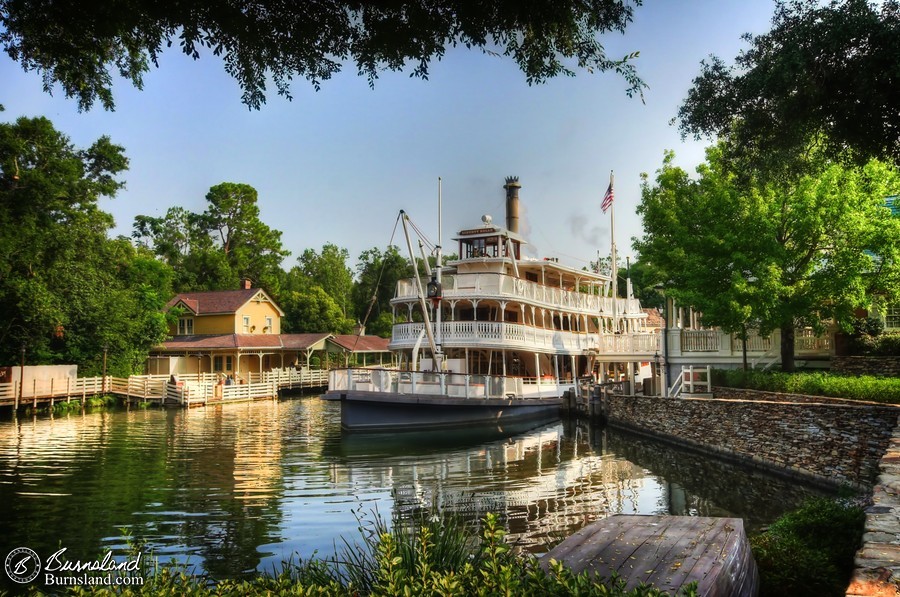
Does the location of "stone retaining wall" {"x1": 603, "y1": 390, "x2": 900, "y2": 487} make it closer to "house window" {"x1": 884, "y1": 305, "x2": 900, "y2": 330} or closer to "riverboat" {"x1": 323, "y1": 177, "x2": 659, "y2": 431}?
"house window" {"x1": 884, "y1": 305, "x2": 900, "y2": 330}

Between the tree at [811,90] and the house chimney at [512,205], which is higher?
the house chimney at [512,205]

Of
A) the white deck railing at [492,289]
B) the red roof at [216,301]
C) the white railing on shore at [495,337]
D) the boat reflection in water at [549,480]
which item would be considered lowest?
the boat reflection in water at [549,480]

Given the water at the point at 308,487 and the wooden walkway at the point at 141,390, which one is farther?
the wooden walkway at the point at 141,390

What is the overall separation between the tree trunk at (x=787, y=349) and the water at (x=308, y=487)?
5492 mm

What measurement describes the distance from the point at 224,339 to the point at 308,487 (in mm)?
36524

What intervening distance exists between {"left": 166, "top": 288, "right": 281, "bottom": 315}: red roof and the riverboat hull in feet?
95.5

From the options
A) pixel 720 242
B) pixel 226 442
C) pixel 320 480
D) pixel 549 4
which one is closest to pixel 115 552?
pixel 320 480

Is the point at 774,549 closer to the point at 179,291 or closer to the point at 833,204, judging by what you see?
the point at 833,204

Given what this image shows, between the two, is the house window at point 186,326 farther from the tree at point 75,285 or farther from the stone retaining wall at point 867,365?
the stone retaining wall at point 867,365

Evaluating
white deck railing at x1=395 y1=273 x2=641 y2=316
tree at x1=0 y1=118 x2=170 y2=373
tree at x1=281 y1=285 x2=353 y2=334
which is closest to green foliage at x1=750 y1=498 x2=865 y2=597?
white deck railing at x1=395 y1=273 x2=641 y2=316

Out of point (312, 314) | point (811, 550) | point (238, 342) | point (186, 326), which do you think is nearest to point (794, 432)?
point (811, 550)

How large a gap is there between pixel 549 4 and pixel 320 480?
13.4 metres

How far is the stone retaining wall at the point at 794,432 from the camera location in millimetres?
13227

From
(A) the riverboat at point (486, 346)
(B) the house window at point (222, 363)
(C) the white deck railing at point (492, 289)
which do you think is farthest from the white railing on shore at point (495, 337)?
(B) the house window at point (222, 363)
